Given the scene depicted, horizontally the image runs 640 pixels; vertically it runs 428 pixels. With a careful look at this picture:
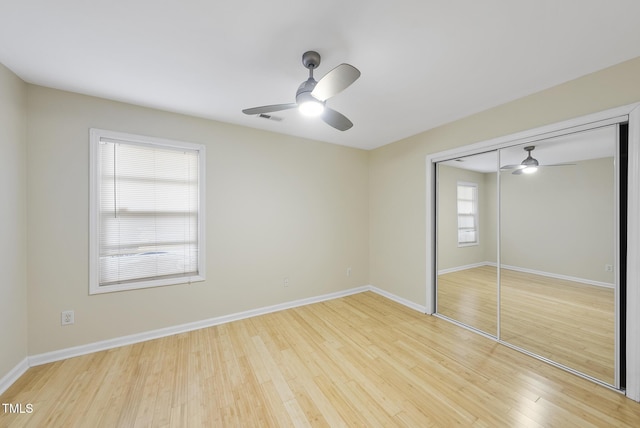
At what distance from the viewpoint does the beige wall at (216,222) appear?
7.34 feet

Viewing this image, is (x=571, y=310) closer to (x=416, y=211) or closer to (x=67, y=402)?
(x=416, y=211)

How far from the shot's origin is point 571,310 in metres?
2.29

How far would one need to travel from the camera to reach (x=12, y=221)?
6.52 ft

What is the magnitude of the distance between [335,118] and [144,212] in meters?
2.37

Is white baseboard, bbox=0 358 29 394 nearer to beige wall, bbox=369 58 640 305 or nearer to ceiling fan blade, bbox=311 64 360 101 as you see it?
ceiling fan blade, bbox=311 64 360 101

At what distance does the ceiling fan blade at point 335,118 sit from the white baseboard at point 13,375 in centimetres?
334

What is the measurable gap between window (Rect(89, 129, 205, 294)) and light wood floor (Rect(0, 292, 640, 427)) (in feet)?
2.51

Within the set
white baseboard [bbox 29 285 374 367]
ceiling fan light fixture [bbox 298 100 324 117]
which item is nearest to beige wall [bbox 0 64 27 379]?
white baseboard [bbox 29 285 374 367]

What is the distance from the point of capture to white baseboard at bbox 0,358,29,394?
1.86 m

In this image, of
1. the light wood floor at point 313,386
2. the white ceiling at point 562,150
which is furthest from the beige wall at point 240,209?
the light wood floor at point 313,386

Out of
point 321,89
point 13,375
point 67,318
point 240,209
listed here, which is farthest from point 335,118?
point 13,375

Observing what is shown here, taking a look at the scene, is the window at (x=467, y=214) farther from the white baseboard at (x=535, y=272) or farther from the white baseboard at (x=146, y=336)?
the white baseboard at (x=146, y=336)

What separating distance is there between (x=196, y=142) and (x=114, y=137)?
2.56ft

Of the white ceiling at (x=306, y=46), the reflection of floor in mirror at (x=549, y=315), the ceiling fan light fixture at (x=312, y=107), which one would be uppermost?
the white ceiling at (x=306, y=46)
